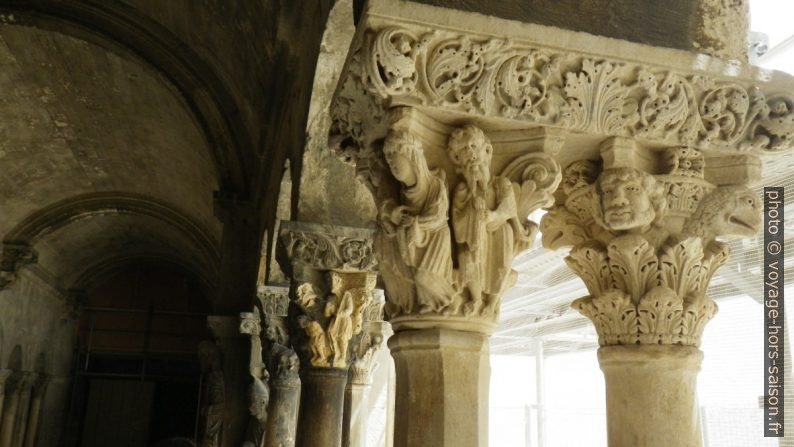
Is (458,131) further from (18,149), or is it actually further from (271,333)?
(18,149)

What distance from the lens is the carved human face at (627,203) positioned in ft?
7.90

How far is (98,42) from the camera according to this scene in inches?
256

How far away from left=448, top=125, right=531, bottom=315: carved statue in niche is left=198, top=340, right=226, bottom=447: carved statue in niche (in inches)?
221

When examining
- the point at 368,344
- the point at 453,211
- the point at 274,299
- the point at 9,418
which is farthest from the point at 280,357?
the point at 9,418

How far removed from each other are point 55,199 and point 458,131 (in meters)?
10.6

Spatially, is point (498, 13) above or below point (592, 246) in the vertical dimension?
above

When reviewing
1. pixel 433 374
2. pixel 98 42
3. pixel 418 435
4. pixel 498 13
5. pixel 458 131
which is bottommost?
pixel 418 435

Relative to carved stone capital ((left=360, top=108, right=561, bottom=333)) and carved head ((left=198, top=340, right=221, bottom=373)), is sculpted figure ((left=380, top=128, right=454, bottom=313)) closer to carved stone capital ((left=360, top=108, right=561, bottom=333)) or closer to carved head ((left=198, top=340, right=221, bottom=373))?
carved stone capital ((left=360, top=108, right=561, bottom=333))

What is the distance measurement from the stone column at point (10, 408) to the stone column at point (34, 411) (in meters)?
0.80

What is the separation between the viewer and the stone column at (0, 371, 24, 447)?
40.8 feet

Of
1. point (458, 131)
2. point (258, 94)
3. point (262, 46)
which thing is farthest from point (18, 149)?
point (458, 131)

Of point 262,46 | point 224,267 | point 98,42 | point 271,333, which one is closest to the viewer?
point 262,46

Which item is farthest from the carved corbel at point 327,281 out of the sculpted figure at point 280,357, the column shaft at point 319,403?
the sculpted figure at point 280,357

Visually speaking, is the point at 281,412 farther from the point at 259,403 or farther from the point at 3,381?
the point at 3,381
